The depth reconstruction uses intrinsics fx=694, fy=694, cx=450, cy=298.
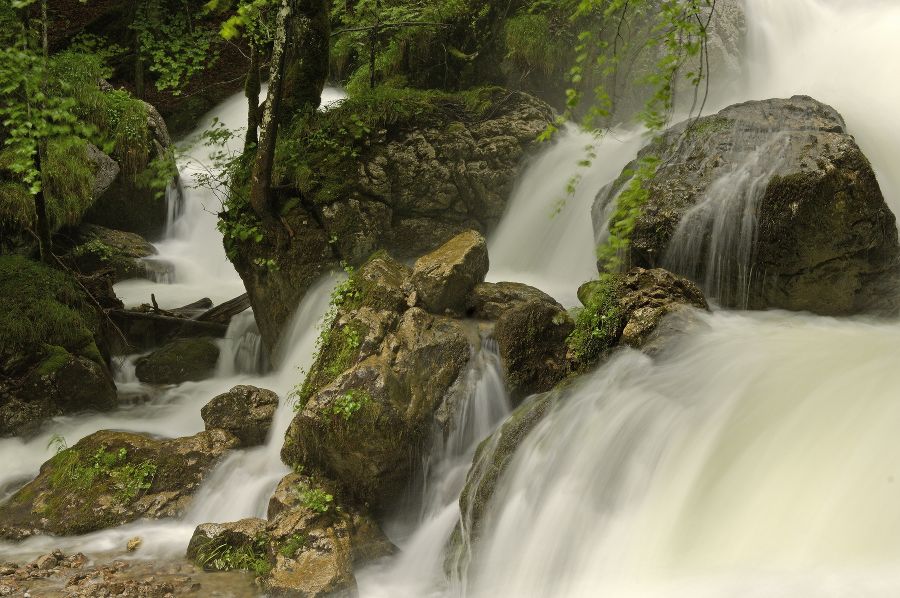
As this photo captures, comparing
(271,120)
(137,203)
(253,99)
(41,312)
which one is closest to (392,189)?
(271,120)

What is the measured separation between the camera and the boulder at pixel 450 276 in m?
6.24

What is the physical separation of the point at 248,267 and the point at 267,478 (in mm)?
3173

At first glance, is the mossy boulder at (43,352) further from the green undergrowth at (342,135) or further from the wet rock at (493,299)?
the wet rock at (493,299)

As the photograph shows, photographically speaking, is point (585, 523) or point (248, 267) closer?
point (585, 523)

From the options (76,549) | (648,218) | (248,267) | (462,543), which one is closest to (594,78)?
(648,218)

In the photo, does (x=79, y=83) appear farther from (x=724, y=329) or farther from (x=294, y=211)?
(x=724, y=329)

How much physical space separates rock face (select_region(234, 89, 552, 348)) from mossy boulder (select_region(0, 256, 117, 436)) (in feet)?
6.18

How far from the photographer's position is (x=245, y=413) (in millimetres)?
6641

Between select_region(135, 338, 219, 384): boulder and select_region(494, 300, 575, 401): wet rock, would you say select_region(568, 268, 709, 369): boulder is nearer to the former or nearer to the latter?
select_region(494, 300, 575, 401): wet rock

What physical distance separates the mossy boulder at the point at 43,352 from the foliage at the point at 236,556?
11.0 ft

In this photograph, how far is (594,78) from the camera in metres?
11.3

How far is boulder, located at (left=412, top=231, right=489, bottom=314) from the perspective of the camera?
624cm

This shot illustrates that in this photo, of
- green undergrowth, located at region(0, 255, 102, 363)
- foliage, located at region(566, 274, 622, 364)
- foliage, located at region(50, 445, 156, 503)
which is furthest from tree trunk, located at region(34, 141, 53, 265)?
foliage, located at region(566, 274, 622, 364)

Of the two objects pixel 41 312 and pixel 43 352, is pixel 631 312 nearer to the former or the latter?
pixel 43 352
